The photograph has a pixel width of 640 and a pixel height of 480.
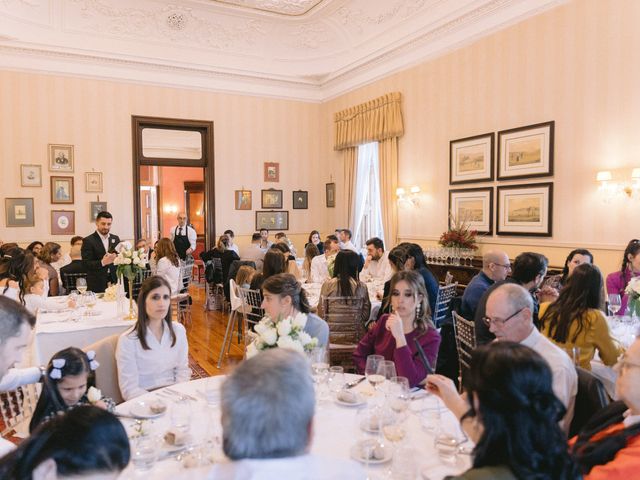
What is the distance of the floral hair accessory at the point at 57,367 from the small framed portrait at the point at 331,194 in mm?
10132

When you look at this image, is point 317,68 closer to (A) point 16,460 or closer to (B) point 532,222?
(B) point 532,222

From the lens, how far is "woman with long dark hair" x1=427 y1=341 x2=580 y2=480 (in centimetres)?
135

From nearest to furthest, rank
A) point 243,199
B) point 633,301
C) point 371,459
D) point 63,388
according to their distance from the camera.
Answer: point 371,459 → point 63,388 → point 633,301 → point 243,199

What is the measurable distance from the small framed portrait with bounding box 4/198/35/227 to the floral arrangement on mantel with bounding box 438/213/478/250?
8.05m

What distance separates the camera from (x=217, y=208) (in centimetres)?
1163

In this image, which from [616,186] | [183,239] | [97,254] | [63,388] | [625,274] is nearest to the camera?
[63,388]

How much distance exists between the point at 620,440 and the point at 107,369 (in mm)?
2870

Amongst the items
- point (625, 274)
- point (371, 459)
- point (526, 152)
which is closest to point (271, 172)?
point (526, 152)

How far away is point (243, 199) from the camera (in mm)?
11945

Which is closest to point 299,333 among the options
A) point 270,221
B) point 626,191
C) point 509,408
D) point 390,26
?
point 509,408

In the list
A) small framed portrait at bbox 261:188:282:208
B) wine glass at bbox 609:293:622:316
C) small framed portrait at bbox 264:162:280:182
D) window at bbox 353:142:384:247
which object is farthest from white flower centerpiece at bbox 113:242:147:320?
small framed portrait at bbox 264:162:280:182

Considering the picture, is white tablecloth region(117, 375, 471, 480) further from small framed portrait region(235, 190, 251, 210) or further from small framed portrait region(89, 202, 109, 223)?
small framed portrait region(235, 190, 251, 210)

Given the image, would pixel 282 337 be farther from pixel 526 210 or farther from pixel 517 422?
pixel 526 210

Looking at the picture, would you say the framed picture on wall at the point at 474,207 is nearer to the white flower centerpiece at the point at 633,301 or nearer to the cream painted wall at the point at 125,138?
the white flower centerpiece at the point at 633,301
